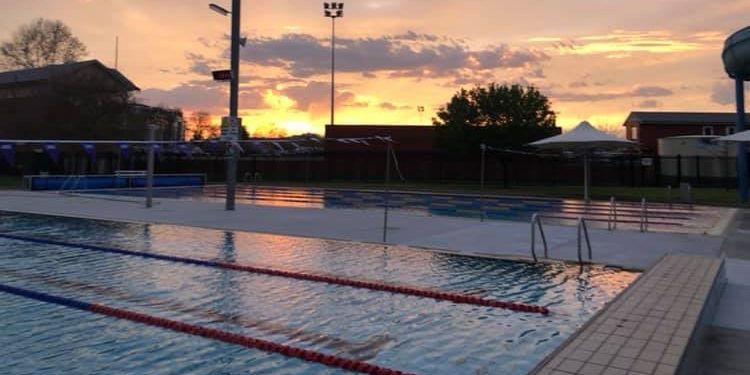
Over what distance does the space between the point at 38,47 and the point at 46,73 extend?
5588mm

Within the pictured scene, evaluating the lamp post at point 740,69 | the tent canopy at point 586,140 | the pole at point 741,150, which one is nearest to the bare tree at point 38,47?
the tent canopy at point 586,140

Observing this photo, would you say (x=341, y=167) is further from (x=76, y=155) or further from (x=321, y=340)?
(x=321, y=340)

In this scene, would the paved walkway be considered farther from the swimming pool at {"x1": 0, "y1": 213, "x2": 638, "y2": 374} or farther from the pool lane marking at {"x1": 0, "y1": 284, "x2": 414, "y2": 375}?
the pool lane marking at {"x1": 0, "y1": 284, "x2": 414, "y2": 375}

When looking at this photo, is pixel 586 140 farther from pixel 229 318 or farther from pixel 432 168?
pixel 432 168

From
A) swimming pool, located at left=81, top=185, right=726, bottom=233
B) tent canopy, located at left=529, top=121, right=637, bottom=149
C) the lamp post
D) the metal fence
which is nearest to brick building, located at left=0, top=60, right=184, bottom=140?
the metal fence

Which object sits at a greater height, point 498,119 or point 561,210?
point 498,119

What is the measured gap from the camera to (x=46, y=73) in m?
43.1

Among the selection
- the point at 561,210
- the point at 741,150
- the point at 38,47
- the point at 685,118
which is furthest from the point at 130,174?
the point at 685,118

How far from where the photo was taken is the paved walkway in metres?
10.1

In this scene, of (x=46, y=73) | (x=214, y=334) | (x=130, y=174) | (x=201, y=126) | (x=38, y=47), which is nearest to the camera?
(x=214, y=334)

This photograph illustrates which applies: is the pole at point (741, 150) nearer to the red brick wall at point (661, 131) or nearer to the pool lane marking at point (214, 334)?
the pool lane marking at point (214, 334)

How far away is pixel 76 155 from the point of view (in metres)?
40.7

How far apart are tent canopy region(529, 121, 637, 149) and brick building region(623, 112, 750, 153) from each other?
25.9 meters

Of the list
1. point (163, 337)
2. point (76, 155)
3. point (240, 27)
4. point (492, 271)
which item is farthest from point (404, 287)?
point (76, 155)
